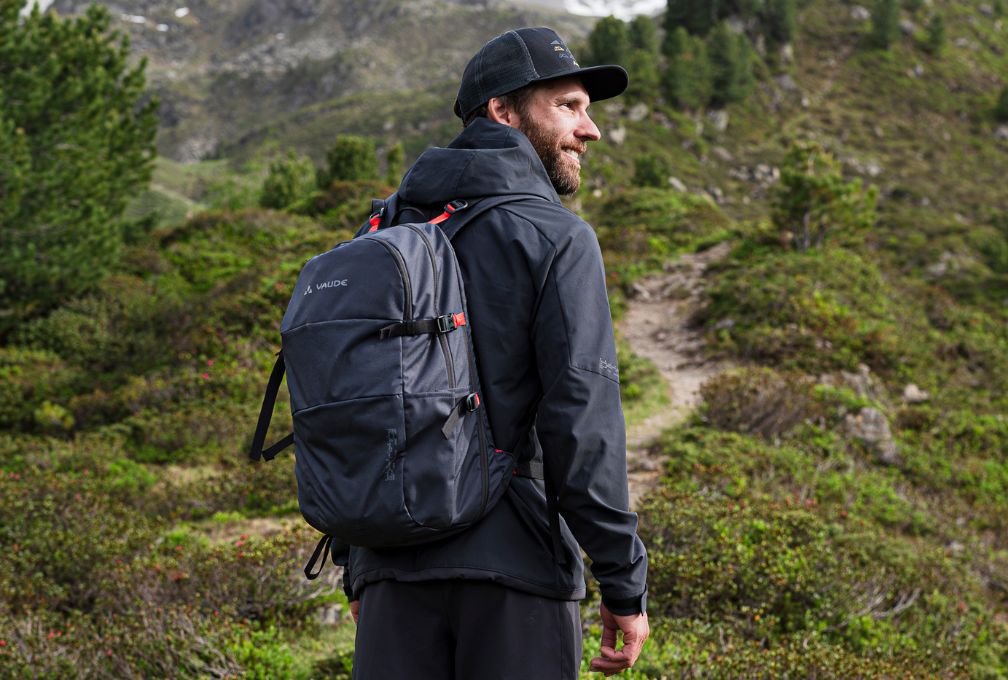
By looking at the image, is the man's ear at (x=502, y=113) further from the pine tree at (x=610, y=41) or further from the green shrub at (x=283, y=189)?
the pine tree at (x=610, y=41)

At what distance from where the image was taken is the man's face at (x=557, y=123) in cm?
205

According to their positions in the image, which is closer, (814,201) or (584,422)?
(584,422)

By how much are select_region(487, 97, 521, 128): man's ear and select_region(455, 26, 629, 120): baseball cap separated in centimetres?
2

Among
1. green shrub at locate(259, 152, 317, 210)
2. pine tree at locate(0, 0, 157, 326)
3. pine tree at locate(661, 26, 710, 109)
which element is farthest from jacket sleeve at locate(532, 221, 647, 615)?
pine tree at locate(661, 26, 710, 109)

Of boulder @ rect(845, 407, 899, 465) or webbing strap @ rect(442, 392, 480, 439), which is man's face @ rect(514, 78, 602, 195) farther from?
boulder @ rect(845, 407, 899, 465)

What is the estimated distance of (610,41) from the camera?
41.4 meters

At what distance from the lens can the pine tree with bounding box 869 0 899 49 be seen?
173 ft

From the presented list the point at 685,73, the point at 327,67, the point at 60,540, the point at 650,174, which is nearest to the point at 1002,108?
the point at 685,73

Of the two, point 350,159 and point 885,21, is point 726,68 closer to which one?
point 885,21

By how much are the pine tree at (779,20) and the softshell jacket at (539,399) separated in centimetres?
5631

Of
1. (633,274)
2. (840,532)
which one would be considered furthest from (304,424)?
(633,274)

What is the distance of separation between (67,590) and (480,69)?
4.90m

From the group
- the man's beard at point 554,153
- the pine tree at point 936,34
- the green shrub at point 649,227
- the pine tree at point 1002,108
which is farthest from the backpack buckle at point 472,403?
the pine tree at point 936,34

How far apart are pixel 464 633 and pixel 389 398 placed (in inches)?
23.0
